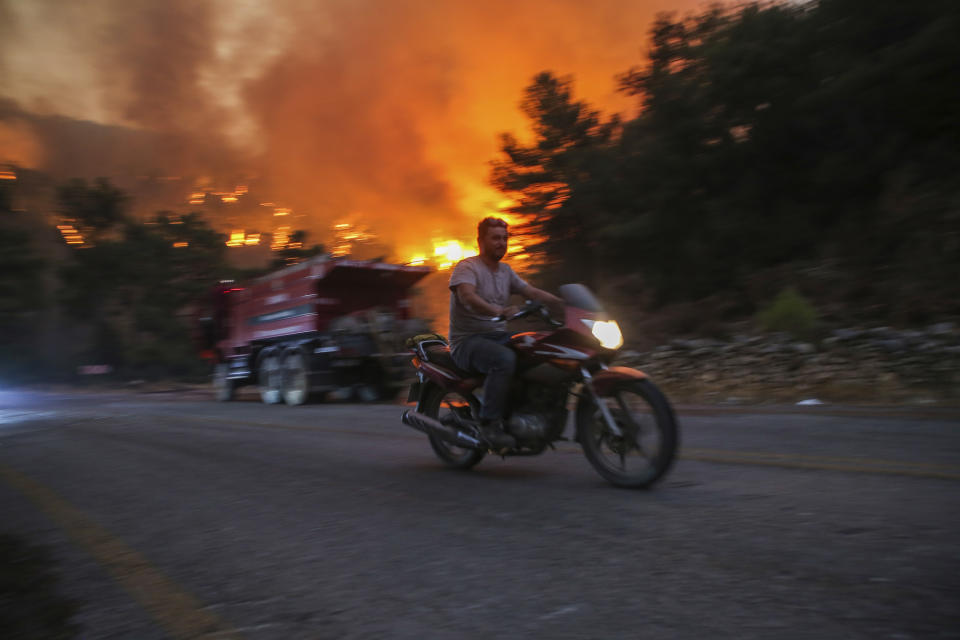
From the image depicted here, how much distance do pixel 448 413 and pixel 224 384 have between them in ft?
50.6

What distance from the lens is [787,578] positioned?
2.92 meters

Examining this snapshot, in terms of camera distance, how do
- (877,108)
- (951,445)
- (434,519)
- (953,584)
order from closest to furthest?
(953,584) → (434,519) → (951,445) → (877,108)

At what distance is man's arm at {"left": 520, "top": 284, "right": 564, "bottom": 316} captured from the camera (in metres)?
5.21

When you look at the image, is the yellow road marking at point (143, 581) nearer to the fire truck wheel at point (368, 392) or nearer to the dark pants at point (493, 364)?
the dark pants at point (493, 364)

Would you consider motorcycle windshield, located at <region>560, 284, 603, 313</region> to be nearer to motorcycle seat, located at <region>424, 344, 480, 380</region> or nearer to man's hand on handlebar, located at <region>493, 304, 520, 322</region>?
man's hand on handlebar, located at <region>493, 304, 520, 322</region>

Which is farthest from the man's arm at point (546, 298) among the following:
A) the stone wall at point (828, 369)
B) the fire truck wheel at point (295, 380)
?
the fire truck wheel at point (295, 380)

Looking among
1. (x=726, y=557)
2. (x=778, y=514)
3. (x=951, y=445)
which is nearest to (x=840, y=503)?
A: (x=778, y=514)

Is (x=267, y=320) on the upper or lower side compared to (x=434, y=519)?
upper

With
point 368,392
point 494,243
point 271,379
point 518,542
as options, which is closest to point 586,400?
point 494,243

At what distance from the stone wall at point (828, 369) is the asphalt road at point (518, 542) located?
4.09 m

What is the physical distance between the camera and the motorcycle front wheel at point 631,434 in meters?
4.57

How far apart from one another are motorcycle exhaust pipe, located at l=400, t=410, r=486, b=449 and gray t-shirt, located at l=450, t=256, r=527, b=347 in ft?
2.24

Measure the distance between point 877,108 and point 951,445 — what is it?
13.0 meters

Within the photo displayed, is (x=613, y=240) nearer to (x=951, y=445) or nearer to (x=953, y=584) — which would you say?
(x=951, y=445)
